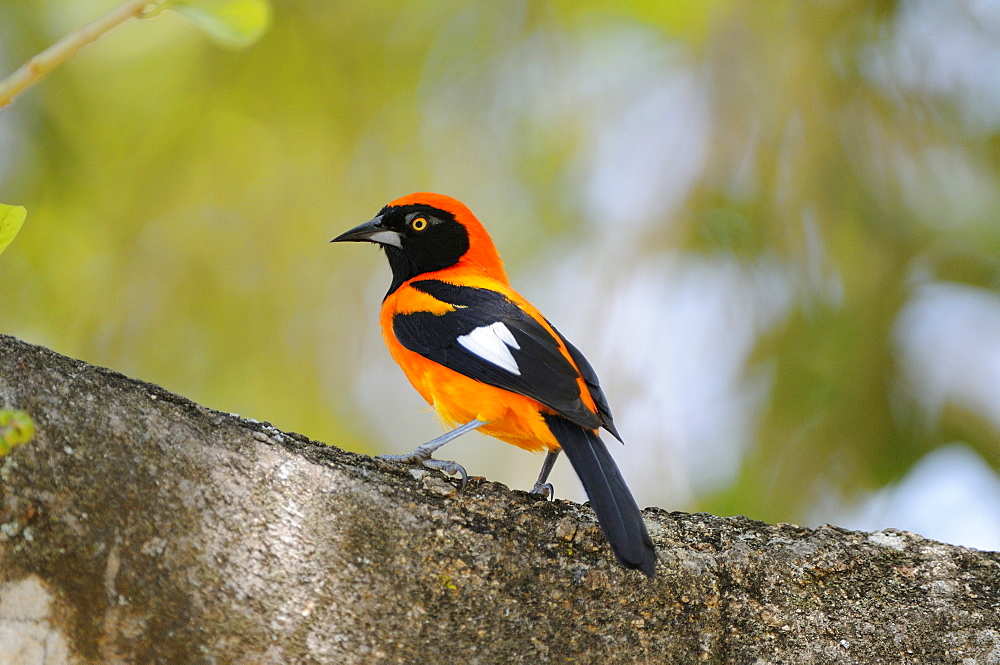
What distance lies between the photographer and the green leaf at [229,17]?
1439 millimetres

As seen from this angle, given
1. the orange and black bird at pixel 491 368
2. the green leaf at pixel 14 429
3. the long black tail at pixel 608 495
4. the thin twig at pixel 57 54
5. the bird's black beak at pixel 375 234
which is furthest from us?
the bird's black beak at pixel 375 234

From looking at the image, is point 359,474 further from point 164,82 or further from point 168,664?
point 164,82

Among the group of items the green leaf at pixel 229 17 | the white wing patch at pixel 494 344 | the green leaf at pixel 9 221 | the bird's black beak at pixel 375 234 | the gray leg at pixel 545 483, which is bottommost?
the green leaf at pixel 9 221

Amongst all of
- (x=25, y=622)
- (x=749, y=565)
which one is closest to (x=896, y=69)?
(x=749, y=565)

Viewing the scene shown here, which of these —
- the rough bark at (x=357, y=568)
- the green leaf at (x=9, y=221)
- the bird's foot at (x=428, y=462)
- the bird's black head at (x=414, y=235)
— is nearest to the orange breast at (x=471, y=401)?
the bird's foot at (x=428, y=462)

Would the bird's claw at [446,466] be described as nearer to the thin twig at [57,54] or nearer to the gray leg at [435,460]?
the gray leg at [435,460]

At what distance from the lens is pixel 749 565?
2271 mm

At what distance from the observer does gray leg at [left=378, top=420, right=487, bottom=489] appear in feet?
9.39

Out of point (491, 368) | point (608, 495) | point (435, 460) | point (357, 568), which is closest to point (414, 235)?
point (491, 368)

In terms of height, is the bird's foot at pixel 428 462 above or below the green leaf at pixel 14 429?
above

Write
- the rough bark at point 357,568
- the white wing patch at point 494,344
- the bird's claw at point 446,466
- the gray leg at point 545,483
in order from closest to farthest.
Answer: the rough bark at point 357,568
the bird's claw at point 446,466
the white wing patch at point 494,344
the gray leg at point 545,483

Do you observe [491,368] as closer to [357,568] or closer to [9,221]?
[357,568]

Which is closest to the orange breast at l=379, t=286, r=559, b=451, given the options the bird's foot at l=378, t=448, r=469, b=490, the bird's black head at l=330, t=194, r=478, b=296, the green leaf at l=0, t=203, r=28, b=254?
the bird's foot at l=378, t=448, r=469, b=490

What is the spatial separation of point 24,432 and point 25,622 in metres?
0.54
